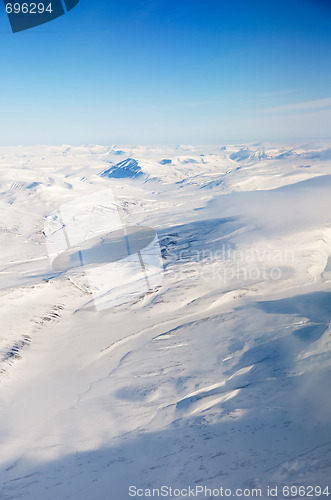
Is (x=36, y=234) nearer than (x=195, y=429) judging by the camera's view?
No

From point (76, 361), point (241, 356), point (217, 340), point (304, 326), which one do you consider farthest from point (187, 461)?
point (304, 326)

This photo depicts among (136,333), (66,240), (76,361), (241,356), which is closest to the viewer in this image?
(241,356)

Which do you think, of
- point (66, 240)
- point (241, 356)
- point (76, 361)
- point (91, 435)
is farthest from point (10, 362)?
point (66, 240)

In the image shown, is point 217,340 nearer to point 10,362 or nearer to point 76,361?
Answer: point 76,361

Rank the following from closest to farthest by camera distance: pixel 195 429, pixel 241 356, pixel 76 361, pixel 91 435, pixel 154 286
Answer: pixel 195 429 < pixel 91 435 < pixel 241 356 < pixel 76 361 < pixel 154 286

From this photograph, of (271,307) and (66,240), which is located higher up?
(66,240)

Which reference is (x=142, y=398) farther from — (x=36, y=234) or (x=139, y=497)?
(x=36, y=234)

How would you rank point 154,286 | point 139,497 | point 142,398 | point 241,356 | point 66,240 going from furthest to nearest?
point 66,240, point 154,286, point 241,356, point 142,398, point 139,497

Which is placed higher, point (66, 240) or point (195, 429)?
point (66, 240)

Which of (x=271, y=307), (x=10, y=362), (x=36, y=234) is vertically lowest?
(x=271, y=307)
